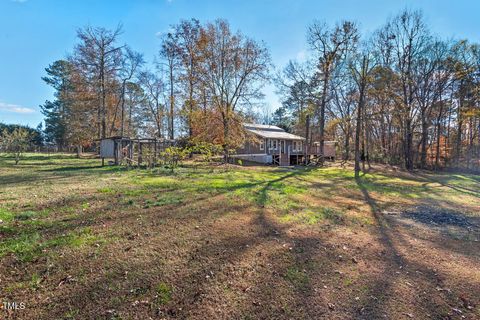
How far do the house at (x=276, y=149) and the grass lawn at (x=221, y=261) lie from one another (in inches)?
→ 679

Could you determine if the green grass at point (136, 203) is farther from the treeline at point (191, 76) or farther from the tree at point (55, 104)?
the tree at point (55, 104)

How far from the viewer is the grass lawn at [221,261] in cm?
282

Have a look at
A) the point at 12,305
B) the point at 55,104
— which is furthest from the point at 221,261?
the point at 55,104

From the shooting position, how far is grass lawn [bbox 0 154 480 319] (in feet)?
9.27

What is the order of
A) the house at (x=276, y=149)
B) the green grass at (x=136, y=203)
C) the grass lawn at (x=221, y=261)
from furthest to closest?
the house at (x=276, y=149)
the green grass at (x=136, y=203)
the grass lawn at (x=221, y=261)

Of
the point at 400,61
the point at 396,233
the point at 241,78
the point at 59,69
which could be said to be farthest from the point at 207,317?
the point at 59,69

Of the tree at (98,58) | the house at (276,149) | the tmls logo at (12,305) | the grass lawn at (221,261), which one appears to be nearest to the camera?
the tmls logo at (12,305)

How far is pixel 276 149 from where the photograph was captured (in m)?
29.2

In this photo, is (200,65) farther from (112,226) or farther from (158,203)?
(112,226)

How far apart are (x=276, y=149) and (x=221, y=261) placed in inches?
1021

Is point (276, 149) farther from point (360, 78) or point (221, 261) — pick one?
point (221, 261)

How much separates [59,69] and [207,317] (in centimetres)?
4645

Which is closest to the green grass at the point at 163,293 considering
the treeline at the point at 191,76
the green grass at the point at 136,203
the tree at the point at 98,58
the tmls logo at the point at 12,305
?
the tmls logo at the point at 12,305

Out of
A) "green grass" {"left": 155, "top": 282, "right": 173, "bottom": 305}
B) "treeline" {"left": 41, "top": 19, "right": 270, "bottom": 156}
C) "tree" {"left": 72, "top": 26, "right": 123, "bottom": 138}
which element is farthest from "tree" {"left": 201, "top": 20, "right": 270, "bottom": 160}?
"green grass" {"left": 155, "top": 282, "right": 173, "bottom": 305}
